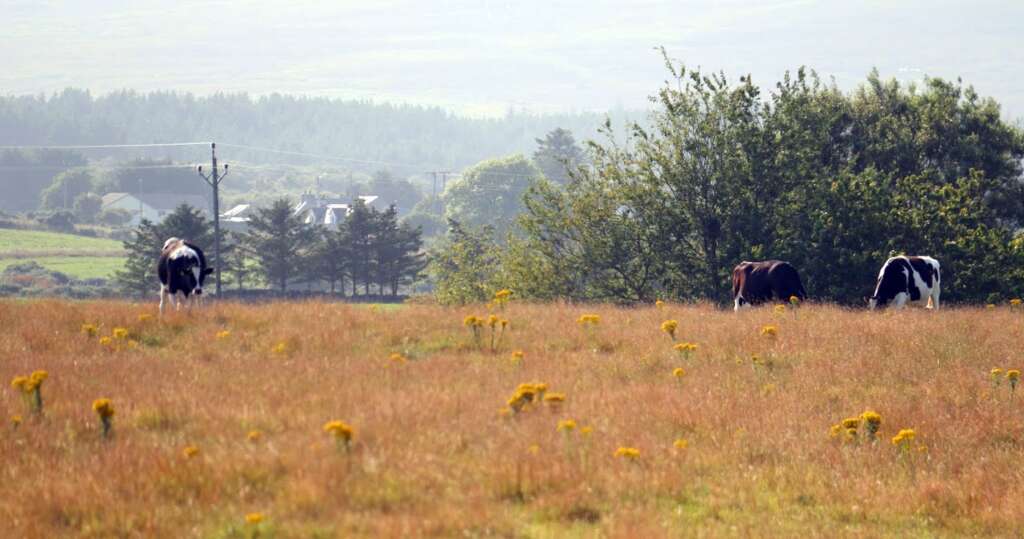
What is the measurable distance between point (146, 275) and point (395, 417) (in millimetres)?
68153

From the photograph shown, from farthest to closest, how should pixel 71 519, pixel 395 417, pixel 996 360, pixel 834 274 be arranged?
pixel 834 274, pixel 996 360, pixel 395 417, pixel 71 519

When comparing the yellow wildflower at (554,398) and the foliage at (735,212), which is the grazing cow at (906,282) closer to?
the foliage at (735,212)

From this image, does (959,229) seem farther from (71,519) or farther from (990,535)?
(71,519)

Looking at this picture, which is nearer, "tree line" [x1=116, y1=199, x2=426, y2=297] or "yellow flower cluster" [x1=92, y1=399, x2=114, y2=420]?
"yellow flower cluster" [x1=92, y1=399, x2=114, y2=420]

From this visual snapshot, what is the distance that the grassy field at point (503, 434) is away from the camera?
29.4 ft

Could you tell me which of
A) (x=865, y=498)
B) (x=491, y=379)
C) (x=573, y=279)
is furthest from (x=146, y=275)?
(x=865, y=498)

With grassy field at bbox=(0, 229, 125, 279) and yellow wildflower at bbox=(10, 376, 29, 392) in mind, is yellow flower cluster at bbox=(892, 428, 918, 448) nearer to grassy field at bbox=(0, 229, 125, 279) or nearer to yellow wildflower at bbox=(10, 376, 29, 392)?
yellow wildflower at bbox=(10, 376, 29, 392)

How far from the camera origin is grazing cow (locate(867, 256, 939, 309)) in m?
27.9

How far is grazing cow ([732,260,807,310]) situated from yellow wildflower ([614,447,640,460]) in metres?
17.8

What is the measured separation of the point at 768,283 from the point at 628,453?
18444mm

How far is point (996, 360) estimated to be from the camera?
1667 centimetres

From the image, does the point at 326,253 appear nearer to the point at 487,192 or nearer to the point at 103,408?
the point at 103,408

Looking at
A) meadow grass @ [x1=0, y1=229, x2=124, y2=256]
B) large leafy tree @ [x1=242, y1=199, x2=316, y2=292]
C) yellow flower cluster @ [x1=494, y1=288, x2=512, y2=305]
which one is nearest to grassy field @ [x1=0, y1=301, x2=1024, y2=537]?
yellow flower cluster @ [x1=494, y1=288, x2=512, y2=305]

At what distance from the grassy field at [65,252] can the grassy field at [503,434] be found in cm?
6763
